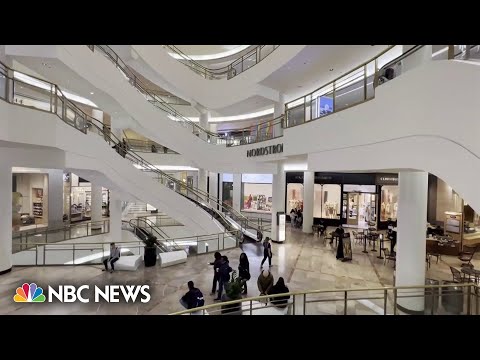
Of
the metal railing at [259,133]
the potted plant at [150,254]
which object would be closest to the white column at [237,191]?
the metal railing at [259,133]

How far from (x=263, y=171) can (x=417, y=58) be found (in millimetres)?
9257

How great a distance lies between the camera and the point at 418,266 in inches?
265

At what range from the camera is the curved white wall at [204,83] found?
1368 cm

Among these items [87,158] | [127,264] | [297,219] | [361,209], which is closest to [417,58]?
[87,158]

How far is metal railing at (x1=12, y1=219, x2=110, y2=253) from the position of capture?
13.6 m

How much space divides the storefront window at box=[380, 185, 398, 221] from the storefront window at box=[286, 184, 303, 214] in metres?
5.41

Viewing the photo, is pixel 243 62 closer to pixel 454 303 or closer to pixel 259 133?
pixel 259 133

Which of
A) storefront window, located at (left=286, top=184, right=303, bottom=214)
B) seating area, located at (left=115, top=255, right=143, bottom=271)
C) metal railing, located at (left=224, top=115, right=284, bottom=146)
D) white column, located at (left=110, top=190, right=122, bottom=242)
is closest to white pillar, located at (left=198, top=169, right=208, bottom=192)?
metal railing, located at (left=224, top=115, right=284, bottom=146)

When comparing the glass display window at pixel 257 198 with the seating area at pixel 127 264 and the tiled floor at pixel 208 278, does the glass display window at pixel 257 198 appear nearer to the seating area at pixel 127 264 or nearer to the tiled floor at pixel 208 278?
the tiled floor at pixel 208 278

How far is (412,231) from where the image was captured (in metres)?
6.73
